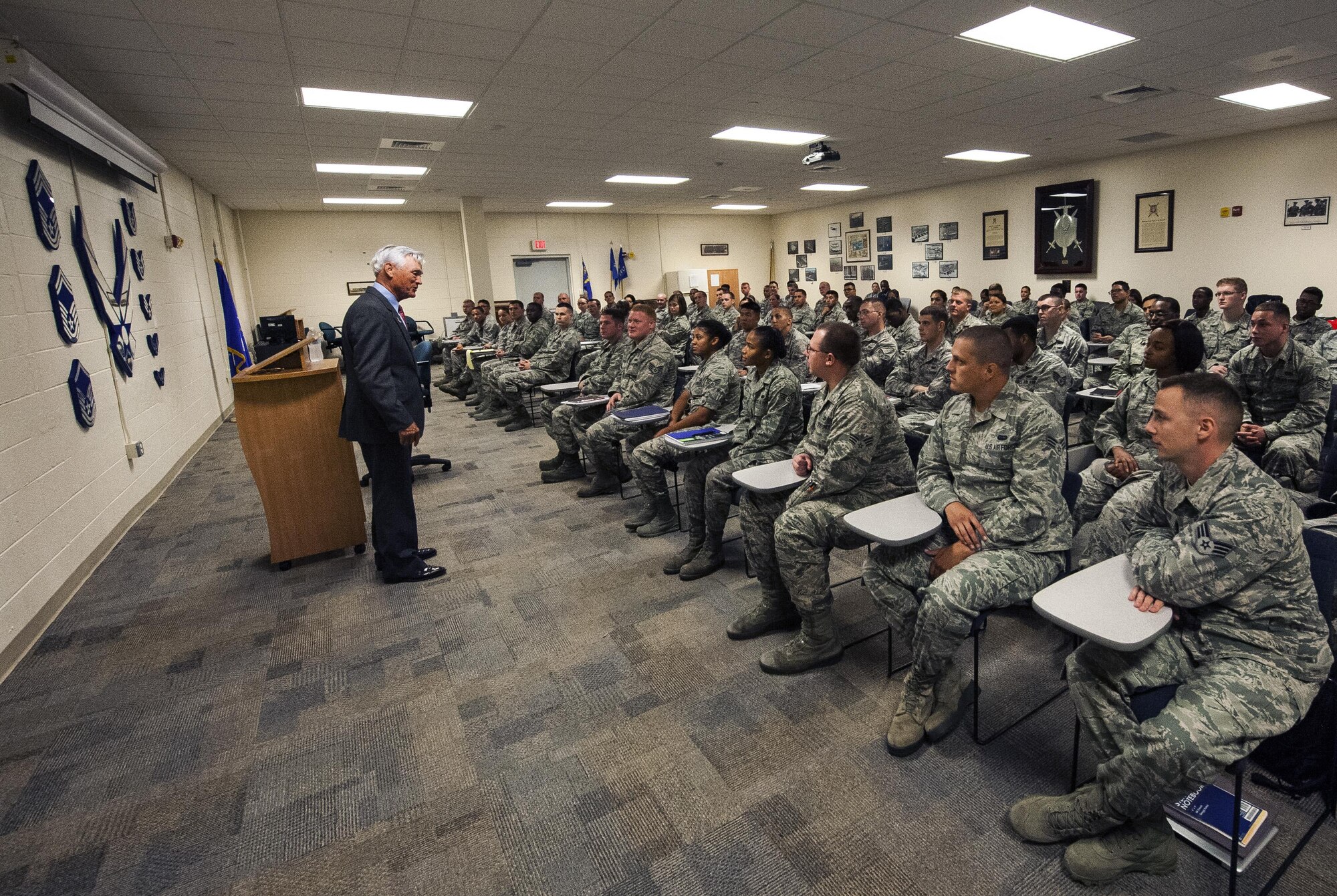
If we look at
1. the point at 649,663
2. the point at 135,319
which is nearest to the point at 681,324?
the point at 135,319

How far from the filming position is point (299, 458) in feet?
12.3

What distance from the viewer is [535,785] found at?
2.14m

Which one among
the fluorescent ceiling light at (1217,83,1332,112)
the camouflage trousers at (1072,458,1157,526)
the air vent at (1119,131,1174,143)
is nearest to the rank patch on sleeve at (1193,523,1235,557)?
the camouflage trousers at (1072,458,1157,526)

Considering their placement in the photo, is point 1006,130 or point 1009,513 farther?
point 1006,130

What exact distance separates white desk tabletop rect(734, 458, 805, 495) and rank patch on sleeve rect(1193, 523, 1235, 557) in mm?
1329

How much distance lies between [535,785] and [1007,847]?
4.55 ft

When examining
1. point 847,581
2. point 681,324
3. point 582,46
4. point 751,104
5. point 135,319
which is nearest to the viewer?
point 847,581

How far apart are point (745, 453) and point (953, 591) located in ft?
5.38

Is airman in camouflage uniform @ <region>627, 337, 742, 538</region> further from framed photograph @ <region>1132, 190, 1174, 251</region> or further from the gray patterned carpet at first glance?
framed photograph @ <region>1132, 190, 1174, 251</region>

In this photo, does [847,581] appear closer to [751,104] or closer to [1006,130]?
[751,104]

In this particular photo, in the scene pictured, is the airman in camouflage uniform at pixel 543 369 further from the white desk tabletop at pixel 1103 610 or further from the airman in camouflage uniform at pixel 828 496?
A: the white desk tabletop at pixel 1103 610

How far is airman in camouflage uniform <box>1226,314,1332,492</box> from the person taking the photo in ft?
11.6

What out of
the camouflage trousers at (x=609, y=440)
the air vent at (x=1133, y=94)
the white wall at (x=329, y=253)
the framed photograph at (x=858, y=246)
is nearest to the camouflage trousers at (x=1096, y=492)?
the camouflage trousers at (x=609, y=440)

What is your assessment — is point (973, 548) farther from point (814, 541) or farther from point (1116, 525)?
point (814, 541)
